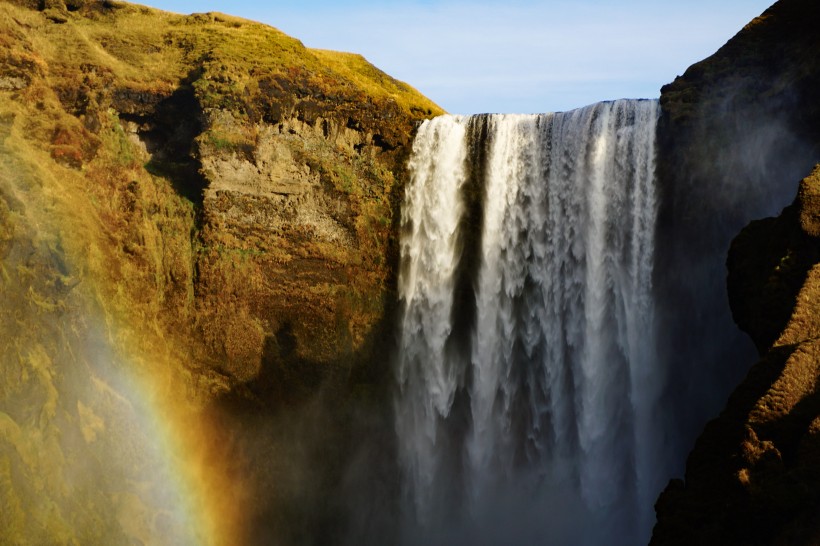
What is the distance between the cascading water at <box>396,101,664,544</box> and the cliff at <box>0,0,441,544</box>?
6.99 feet

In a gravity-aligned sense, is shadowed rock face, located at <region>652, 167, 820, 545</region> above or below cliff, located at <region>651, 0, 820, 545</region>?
below

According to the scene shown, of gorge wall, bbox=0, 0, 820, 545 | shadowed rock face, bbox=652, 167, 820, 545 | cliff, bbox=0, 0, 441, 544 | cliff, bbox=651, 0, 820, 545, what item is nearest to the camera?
shadowed rock face, bbox=652, 167, 820, 545

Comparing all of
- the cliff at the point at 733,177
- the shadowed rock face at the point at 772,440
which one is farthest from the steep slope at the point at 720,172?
the shadowed rock face at the point at 772,440

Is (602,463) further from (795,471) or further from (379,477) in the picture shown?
(795,471)

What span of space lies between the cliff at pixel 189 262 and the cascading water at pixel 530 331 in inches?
83.9

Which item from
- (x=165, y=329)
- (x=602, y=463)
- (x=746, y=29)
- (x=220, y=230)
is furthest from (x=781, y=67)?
(x=165, y=329)

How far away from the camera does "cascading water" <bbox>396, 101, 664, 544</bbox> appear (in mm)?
31547

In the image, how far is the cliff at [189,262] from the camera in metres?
29.8

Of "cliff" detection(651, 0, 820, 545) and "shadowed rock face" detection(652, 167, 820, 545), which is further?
"cliff" detection(651, 0, 820, 545)

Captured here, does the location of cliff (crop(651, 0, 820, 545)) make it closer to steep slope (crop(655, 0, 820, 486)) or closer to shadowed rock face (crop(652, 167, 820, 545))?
steep slope (crop(655, 0, 820, 486))

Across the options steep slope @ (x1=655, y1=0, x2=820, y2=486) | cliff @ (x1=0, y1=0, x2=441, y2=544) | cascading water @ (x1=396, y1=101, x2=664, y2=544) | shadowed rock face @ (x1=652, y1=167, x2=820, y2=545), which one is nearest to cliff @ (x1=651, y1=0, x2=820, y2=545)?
steep slope @ (x1=655, y1=0, x2=820, y2=486)

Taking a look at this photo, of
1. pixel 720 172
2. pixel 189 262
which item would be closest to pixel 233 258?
pixel 189 262

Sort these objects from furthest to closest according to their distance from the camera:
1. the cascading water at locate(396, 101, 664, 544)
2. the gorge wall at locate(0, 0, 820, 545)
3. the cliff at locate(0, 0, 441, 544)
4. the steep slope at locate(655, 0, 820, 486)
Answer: the cascading water at locate(396, 101, 664, 544)
the cliff at locate(0, 0, 441, 544)
the steep slope at locate(655, 0, 820, 486)
the gorge wall at locate(0, 0, 820, 545)

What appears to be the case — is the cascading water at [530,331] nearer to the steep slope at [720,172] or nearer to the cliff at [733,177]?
the steep slope at [720,172]
